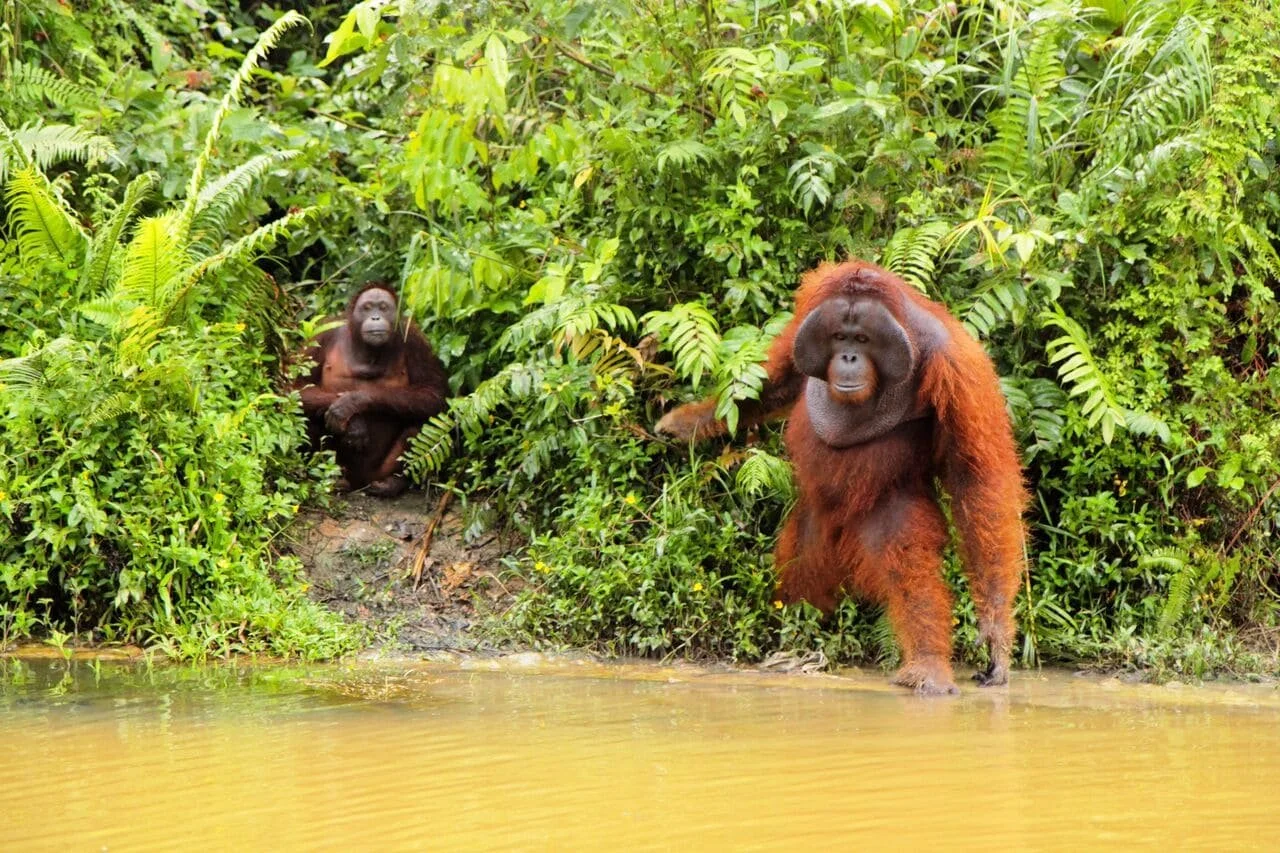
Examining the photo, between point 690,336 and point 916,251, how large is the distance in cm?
88

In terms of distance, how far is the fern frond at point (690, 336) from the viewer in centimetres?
544

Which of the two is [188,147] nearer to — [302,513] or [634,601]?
[302,513]

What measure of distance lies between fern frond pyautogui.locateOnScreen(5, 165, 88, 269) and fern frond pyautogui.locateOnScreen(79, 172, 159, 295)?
118 millimetres

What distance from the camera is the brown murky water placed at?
317cm

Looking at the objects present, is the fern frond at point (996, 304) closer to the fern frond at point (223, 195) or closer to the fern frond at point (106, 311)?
the fern frond at point (223, 195)

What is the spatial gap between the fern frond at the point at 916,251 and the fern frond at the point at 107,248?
2991 mm

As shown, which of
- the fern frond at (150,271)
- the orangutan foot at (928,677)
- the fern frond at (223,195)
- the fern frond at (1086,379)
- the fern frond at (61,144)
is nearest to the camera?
the orangutan foot at (928,677)

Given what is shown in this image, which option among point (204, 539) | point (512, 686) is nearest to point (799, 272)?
point (512, 686)

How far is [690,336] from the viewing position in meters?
5.52

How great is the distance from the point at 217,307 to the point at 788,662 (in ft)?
9.40

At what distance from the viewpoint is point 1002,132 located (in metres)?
5.93

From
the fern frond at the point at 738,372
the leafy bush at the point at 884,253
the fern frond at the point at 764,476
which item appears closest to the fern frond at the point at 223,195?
the leafy bush at the point at 884,253

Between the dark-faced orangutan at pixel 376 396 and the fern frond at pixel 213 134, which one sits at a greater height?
the fern frond at pixel 213 134

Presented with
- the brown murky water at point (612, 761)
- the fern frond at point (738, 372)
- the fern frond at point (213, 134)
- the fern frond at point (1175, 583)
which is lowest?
the brown murky water at point (612, 761)
